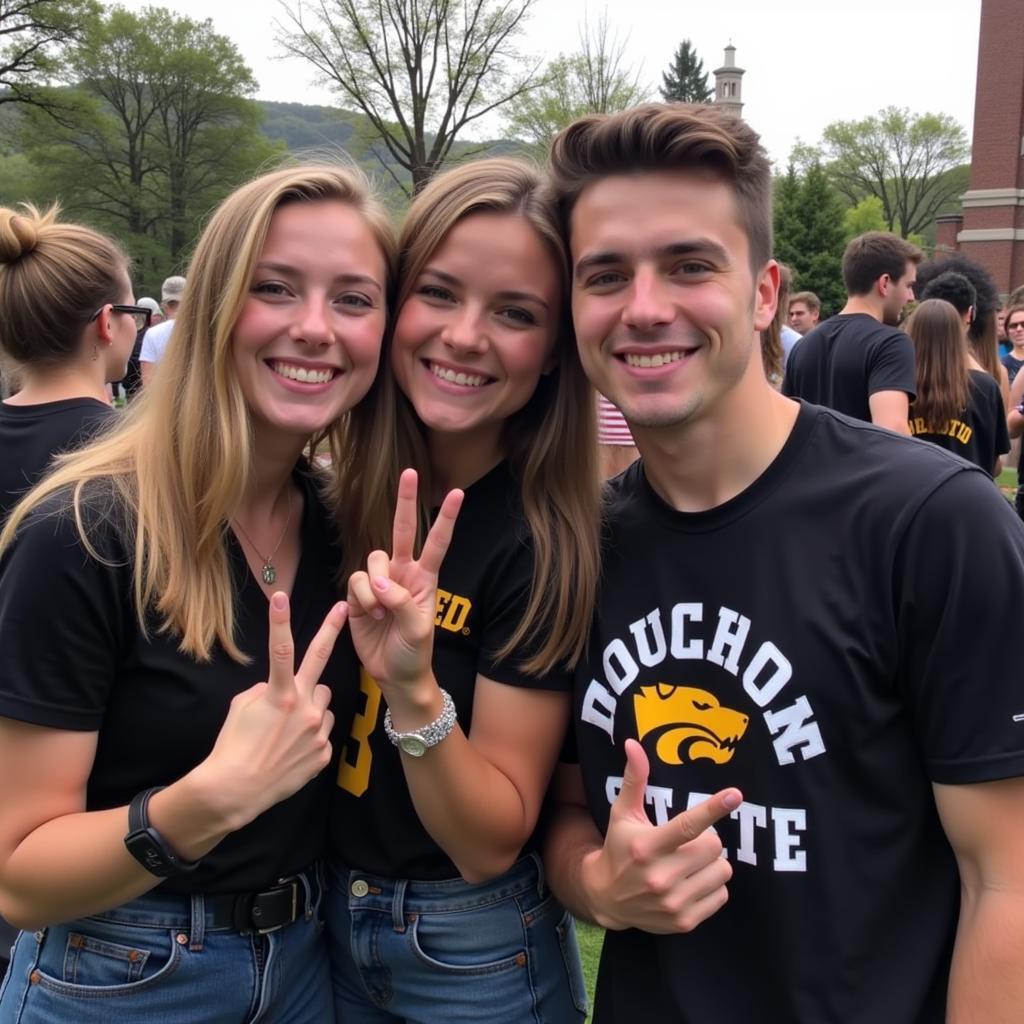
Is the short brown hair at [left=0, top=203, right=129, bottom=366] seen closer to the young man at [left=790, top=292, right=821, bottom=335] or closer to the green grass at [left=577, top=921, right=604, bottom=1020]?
the green grass at [left=577, top=921, right=604, bottom=1020]

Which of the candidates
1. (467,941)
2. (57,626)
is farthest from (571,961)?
(57,626)

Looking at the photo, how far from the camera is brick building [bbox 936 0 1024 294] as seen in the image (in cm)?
3291

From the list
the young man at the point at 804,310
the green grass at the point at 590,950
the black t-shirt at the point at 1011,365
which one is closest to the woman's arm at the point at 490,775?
the green grass at the point at 590,950

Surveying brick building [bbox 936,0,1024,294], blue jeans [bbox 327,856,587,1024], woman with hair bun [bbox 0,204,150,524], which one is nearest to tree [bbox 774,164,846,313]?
brick building [bbox 936,0,1024,294]

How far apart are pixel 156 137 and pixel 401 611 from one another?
148ft

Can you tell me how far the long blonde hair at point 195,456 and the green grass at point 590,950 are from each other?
2359 millimetres

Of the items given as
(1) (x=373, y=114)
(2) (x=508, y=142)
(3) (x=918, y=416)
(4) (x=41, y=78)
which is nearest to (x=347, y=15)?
(1) (x=373, y=114)

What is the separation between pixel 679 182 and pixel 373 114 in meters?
28.9

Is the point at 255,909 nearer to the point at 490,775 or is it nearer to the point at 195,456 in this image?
the point at 490,775

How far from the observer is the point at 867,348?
19.2 feet

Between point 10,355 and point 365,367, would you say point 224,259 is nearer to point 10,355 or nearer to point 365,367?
point 365,367

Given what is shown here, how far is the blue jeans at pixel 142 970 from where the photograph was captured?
174cm

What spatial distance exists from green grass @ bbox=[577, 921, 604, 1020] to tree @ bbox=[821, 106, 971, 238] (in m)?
60.5

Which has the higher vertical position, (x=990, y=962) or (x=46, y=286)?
(x=46, y=286)
